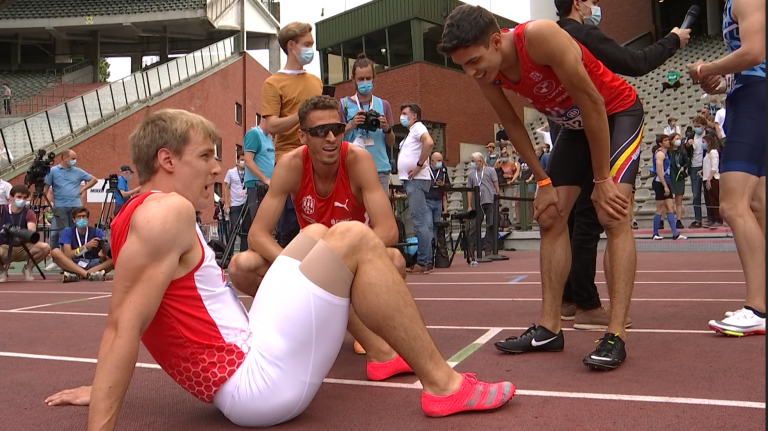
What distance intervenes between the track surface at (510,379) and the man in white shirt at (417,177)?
10.9 ft

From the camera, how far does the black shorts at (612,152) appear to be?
3446 mm

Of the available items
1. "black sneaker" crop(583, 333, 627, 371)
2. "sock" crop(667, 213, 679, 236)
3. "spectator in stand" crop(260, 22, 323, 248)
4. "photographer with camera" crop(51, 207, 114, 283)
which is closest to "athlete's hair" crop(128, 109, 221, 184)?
"black sneaker" crop(583, 333, 627, 371)

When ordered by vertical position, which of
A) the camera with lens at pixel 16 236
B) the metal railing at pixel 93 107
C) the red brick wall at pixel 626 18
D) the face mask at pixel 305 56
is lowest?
the camera with lens at pixel 16 236

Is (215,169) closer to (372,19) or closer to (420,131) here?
(420,131)

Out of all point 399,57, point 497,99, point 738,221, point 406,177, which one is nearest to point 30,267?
point 406,177

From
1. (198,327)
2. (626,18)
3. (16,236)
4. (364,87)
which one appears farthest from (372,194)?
(626,18)

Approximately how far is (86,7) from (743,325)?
36281 millimetres

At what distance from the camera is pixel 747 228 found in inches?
150

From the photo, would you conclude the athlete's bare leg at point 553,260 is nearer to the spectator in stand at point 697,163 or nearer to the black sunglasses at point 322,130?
the black sunglasses at point 322,130

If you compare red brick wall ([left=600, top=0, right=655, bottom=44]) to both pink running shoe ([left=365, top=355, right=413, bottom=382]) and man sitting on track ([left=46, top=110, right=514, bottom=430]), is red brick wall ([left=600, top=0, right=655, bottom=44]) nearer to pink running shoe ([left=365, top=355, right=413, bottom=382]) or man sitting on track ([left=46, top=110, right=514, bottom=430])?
pink running shoe ([left=365, top=355, right=413, bottom=382])

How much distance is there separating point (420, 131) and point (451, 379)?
6.77 m

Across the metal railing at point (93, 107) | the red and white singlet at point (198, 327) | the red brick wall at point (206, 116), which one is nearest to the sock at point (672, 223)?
the red and white singlet at point (198, 327)

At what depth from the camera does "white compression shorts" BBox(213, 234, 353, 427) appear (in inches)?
92.8

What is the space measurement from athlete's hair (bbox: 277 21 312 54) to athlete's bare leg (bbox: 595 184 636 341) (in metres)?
2.94
